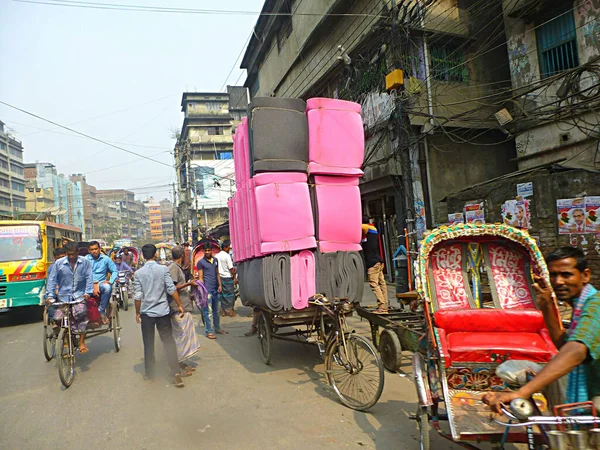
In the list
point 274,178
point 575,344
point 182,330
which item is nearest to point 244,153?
point 274,178

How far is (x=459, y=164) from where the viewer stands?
1259 centimetres

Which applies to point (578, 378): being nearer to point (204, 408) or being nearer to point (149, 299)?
point (204, 408)

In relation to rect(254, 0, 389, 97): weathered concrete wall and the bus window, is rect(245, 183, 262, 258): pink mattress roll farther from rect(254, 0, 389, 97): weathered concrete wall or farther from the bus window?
rect(254, 0, 389, 97): weathered concrete wall

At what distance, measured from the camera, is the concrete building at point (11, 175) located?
58350 mm

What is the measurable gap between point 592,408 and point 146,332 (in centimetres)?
468

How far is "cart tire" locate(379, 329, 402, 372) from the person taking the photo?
15.3ft

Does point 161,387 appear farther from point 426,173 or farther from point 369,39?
point 369,39

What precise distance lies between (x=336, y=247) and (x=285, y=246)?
0.72 m

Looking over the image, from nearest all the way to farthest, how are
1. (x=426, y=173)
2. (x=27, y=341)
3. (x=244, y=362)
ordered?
(x=244, y=362), (x=27, y=341), (x=426, y=173)

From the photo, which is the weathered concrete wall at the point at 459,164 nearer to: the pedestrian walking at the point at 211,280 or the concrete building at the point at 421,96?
the concrete building at the point at 421,96

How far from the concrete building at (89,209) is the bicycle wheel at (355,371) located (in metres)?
92.5

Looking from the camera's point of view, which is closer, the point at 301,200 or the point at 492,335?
the point at 492,335

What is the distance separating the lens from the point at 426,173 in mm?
12016

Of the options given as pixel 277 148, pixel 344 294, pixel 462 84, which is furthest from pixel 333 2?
pixel 344 294
